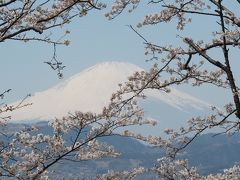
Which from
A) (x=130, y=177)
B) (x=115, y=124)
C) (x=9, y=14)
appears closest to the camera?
(x=9, y=14)

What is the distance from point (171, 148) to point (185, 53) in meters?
2.82

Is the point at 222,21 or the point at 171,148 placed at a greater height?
the point at 222,21

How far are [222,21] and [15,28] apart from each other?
16.1 ft

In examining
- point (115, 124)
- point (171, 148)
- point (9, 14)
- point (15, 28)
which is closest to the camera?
point (9, 14)

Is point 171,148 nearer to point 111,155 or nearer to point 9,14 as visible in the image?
point 111,155

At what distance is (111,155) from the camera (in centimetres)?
1258

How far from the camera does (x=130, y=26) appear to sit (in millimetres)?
11500

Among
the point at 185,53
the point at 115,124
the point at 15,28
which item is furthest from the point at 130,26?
the point at 15,28

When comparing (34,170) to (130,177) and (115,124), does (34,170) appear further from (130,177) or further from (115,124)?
(130,177)

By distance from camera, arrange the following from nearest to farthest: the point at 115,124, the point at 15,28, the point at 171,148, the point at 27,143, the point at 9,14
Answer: the point at 9,14, the point at 15,28, the point at 27,143, the point at 115,124, the point at 171,148

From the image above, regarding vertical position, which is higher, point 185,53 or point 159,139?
point 185,53

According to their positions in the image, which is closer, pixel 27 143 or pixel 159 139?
pixel 27 143

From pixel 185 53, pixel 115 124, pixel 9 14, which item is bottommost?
pixel 115 124

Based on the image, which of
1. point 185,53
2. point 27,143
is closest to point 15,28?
point 27,143
